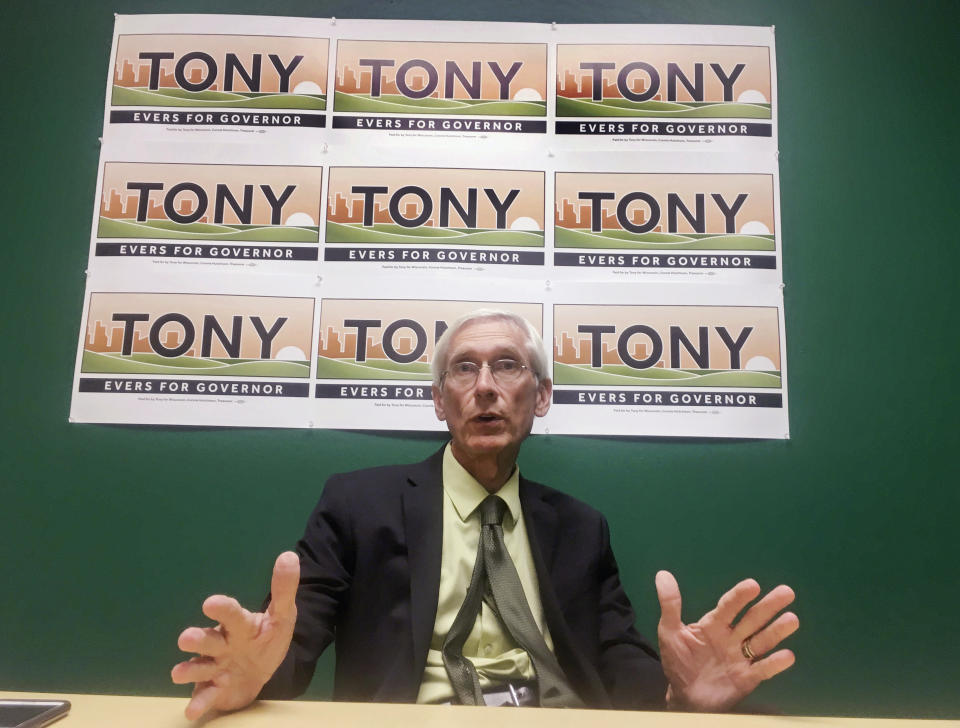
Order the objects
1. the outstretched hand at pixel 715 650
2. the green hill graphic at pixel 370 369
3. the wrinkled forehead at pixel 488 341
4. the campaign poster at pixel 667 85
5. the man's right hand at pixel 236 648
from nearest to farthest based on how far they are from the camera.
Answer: the man's right hand at pixel 236 648
the outstretched hand at pixel 715 650
the wrinkled forehead at pixel 488 341
the green hill graphic at pixel 370 369
the campaign poster at pixel 667 85

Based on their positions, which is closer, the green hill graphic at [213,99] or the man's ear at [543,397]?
the man's ear at [543,397]

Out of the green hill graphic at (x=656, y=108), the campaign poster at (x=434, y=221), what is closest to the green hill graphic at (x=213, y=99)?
the campaign poster at (x=434, y=221)

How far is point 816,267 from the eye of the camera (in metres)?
2.07

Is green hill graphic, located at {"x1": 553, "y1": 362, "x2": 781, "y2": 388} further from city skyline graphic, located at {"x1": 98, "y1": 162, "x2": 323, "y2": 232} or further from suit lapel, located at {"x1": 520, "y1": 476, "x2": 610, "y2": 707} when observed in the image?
city skyline graphic, located at {"x1": 98, "y1": 162, "x2": 323, "y2": 232}

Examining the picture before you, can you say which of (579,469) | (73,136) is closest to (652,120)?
(579,469)

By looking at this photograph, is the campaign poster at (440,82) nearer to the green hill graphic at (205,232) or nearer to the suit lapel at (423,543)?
the green hill graphic at (205,232)

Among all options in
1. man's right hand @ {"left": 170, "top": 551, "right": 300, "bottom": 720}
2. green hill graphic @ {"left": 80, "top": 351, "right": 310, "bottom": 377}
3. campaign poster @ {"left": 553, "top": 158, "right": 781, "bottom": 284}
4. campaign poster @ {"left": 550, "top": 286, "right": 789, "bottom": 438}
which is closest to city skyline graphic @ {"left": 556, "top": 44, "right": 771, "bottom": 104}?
campaign poster @ {"left": 553, "top": 158, "right": 781, "bottom": 284}

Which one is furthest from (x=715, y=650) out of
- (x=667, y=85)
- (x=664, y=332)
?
(x=667, y=85)

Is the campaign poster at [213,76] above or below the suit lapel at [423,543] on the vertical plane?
above

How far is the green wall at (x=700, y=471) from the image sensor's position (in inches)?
74.2

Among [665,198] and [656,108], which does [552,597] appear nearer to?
[665,198]

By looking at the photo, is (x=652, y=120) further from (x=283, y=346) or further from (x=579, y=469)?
(x=283, y=346)

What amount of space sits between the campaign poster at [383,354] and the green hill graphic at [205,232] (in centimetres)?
23

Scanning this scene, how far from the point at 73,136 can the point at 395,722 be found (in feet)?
6.91
